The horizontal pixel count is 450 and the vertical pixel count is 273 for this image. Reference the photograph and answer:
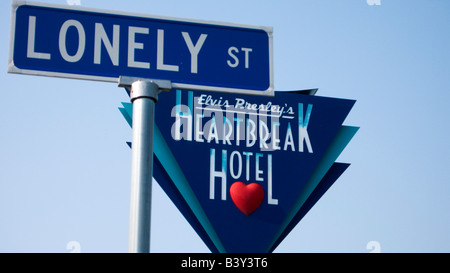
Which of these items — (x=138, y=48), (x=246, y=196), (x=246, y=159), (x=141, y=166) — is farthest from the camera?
(x=246, y=159)

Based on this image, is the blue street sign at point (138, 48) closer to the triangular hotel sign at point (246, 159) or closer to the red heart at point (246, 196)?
the triangular hotel sign at point (246, 159)

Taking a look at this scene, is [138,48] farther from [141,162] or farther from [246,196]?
[246,196]

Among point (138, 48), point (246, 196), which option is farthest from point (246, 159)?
point (138, 48)

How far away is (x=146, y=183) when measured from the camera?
3334mm

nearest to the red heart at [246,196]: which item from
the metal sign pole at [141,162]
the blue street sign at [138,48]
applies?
the blue street sign at [138,48]

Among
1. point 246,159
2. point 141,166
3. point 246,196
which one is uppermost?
point 246,159

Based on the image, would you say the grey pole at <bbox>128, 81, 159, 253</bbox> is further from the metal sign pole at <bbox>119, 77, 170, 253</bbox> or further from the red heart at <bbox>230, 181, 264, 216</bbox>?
the red heart at <bbox>230, 181, 264, 216</bbox>

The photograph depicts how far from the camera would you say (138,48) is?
3.76 meters

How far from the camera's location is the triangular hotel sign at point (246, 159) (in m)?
15.3

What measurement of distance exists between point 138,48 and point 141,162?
0.72m

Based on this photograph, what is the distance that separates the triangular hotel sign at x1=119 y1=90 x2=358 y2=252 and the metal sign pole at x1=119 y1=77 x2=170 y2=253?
11565 mm

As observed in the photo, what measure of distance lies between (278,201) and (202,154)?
213 cm

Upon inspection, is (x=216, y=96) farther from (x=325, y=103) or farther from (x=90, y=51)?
(x=90, y=51)

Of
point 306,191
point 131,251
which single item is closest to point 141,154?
point 131,251
